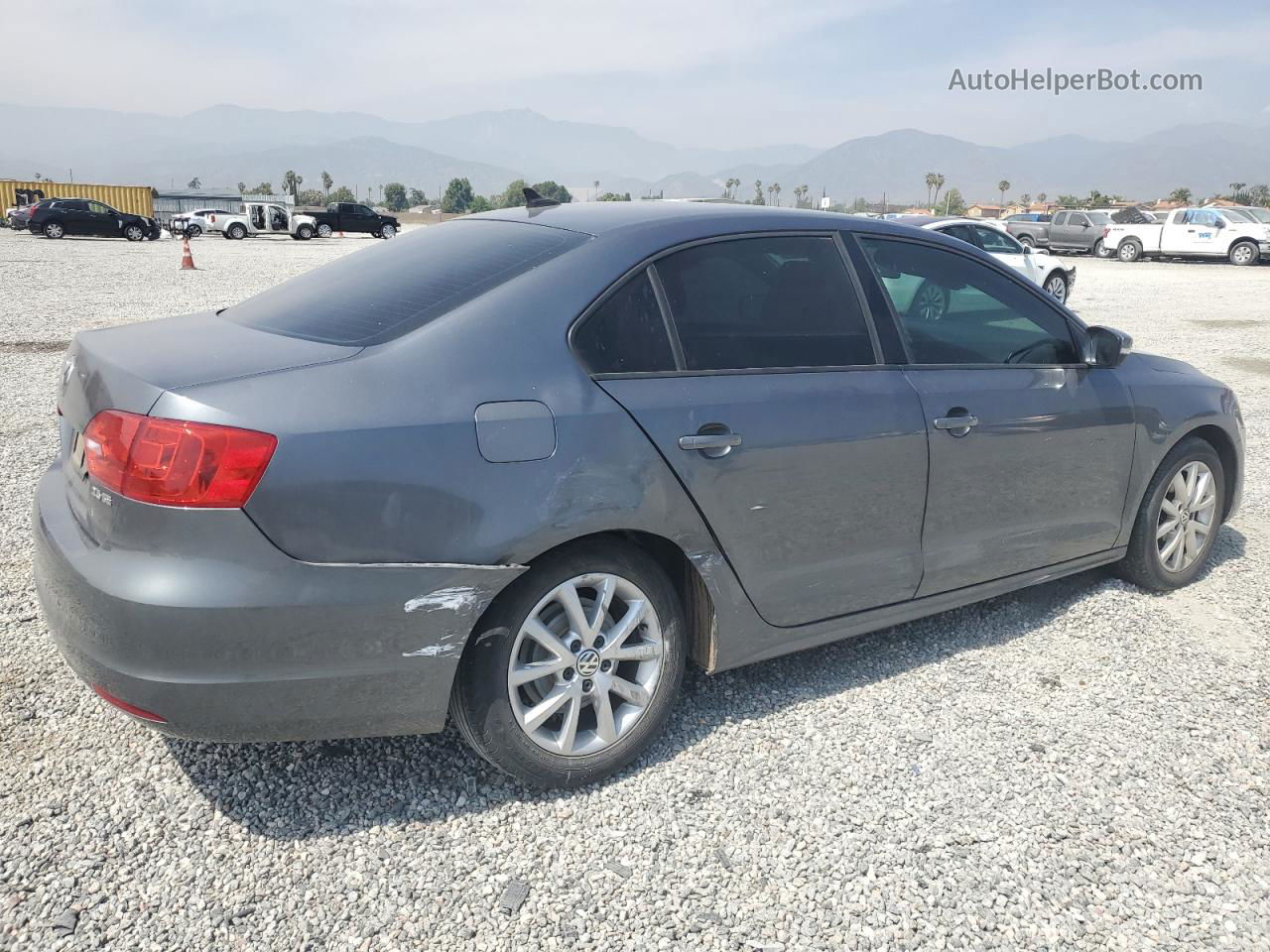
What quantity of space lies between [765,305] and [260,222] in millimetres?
43386

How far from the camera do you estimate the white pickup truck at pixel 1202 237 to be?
29156 mm

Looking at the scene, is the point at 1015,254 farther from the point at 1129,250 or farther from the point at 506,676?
the point at 1129,250

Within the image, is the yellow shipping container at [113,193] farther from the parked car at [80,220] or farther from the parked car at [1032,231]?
the parked car at [1032,231]

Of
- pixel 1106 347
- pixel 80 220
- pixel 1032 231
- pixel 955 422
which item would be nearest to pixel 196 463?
pixel 955 422

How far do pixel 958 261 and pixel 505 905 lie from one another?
281 centimetres

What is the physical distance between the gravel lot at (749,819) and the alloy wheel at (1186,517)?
1.58ft

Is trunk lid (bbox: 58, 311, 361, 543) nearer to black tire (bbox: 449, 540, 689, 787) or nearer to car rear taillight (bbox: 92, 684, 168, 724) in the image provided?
car rear taillight (bbox: 92, 684, 168, 724)

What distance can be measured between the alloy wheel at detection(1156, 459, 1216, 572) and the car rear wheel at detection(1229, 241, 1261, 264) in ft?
98.4

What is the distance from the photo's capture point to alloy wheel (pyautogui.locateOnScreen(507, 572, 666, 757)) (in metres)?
2.71

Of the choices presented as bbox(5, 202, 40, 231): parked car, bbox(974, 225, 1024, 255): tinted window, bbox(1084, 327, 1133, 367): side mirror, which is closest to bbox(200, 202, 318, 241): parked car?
bbox(5, 202, 40, 231): parked car

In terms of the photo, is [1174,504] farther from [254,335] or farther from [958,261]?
[254,335]

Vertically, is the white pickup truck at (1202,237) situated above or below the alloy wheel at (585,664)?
above

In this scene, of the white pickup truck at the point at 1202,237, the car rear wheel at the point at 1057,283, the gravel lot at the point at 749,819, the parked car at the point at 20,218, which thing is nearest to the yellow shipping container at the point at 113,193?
the parked car at the point at 20,218

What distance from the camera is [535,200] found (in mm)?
3811
